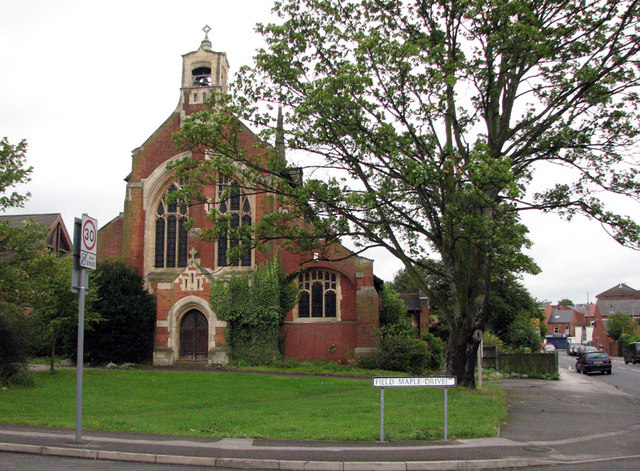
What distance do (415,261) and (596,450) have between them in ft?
29.1

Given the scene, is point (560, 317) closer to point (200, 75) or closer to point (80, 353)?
point (200, 75)

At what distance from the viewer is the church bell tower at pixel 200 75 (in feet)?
104

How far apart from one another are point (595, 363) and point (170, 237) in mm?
26206

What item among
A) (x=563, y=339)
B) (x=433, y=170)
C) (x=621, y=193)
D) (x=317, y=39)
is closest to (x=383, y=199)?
(x=433, y=170)

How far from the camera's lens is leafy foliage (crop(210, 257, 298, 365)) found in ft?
90.5

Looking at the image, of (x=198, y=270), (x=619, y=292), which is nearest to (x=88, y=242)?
(x=198, y=270)

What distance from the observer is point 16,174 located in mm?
16719

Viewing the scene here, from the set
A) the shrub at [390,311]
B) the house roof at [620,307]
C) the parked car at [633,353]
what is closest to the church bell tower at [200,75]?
the shrub at [390,311]

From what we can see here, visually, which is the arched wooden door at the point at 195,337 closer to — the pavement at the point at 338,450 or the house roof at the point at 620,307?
the pavement at the point at 338,450

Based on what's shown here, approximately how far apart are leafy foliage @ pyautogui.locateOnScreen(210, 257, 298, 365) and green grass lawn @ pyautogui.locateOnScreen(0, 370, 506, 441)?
4128 mm

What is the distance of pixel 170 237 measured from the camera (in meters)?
30.9

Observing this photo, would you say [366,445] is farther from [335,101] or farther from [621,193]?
[621,193]

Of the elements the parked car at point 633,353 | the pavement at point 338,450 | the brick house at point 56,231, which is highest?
the brick house at point 56,231

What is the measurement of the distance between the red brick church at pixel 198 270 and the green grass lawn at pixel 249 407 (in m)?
5.55
